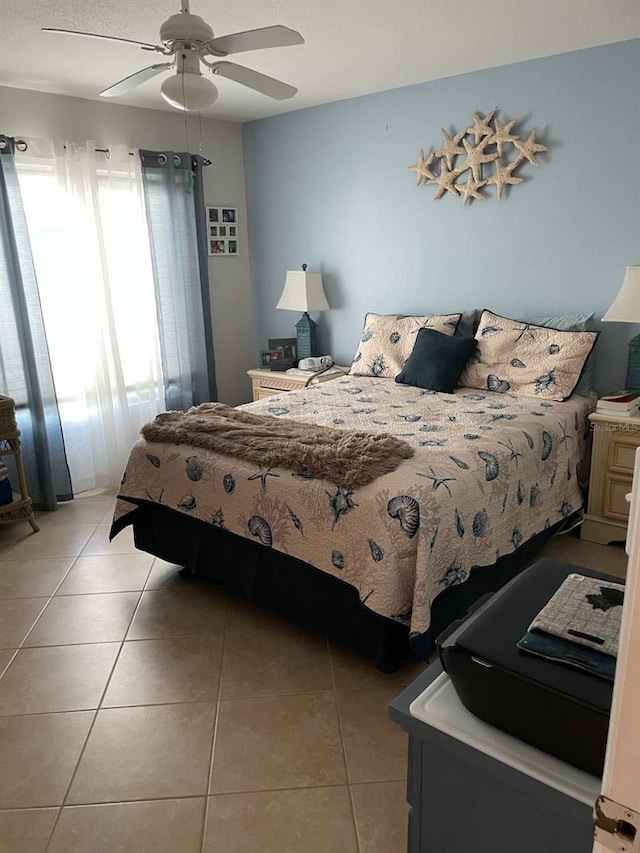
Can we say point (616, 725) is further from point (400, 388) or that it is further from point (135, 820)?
point (400, 388)

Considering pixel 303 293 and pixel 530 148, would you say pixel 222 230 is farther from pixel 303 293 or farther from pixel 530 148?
pixel 530 148

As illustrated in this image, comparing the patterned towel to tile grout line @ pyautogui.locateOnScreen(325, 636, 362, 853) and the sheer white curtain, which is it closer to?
tile grout line @ pyautogui.locateOnScreen(325, 636, 362, 853)

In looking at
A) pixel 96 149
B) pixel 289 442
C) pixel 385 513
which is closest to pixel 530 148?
pixel 289 442

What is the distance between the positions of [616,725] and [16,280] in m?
3.84

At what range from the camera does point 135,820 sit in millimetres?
1748

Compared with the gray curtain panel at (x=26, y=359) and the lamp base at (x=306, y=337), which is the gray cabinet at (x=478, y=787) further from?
the lamp base at (x=306, y=337)

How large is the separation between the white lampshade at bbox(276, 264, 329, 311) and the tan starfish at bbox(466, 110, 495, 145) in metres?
1.40

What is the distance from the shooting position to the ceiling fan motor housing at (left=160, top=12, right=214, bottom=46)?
2.02 meters

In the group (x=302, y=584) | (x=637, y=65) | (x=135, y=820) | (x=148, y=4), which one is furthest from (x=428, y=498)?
(x=637, y=65)

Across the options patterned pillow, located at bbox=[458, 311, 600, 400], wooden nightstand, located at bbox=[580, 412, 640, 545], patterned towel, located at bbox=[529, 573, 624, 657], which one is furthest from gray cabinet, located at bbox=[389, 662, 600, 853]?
patterned pillow, located at bbox=[458, 311, 600, 400]

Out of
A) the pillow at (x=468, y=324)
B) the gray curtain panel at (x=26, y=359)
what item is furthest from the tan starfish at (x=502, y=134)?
the gray curtain panel at (x=26, y=359)

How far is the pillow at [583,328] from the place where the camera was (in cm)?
338

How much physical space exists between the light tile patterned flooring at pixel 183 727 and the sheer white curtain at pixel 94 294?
4.62ft

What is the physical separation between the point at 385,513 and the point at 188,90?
157 centimetres
